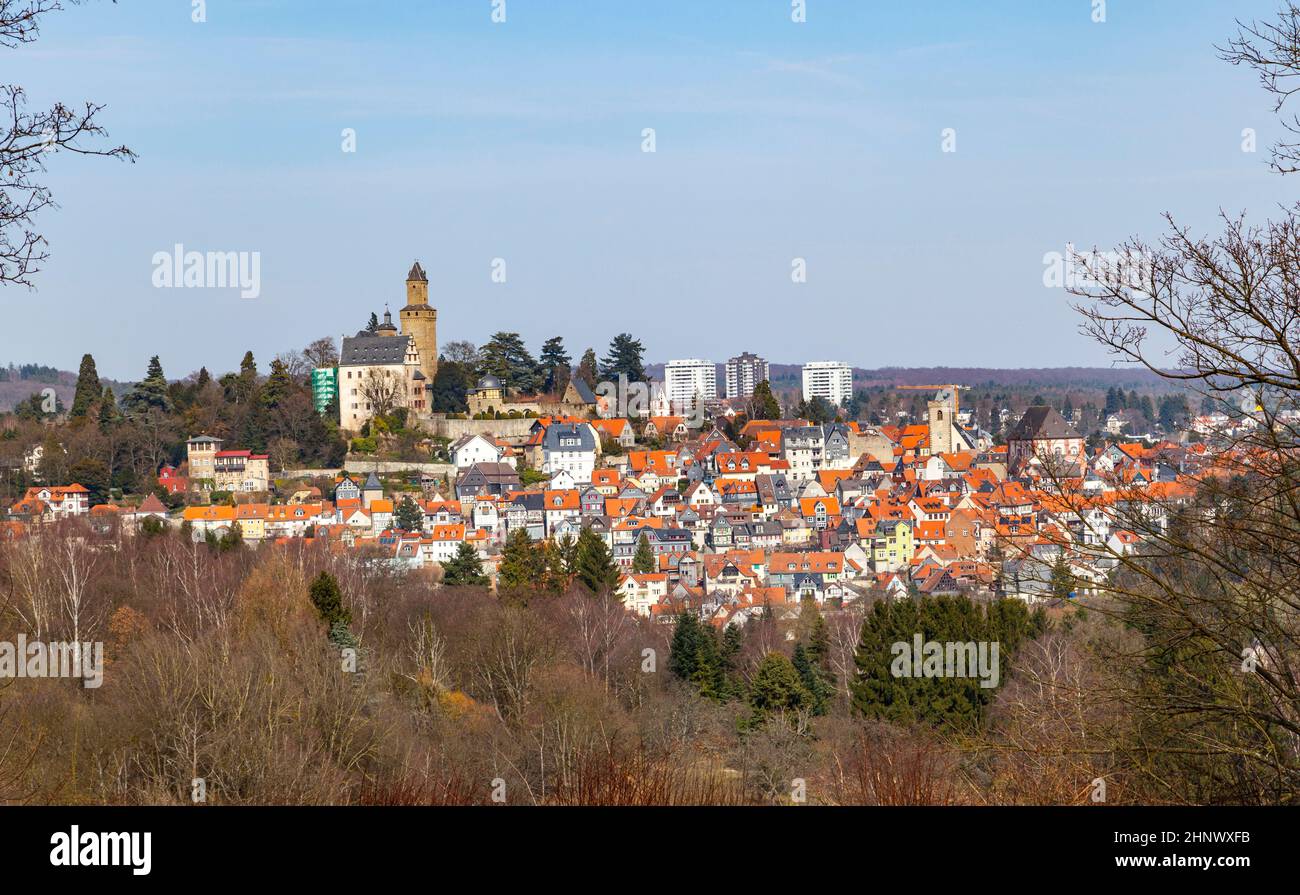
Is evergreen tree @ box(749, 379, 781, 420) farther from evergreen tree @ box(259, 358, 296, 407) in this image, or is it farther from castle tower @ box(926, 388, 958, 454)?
evergreen tree @ box(259, 358, 296, 407)

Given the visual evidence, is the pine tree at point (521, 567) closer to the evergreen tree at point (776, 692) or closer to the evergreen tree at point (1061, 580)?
the evergreen tree at point (776, 692)

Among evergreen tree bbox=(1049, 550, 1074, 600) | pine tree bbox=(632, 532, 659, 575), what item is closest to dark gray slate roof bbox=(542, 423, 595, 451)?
pine tree bbox=(632, 532, 659, 575)

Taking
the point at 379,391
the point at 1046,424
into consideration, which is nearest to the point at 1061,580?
the point at 379,391

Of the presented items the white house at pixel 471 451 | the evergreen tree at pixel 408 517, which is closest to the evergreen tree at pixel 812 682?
the evergreen tree at pixel 408 517

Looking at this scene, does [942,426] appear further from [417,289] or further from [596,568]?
[596,568]

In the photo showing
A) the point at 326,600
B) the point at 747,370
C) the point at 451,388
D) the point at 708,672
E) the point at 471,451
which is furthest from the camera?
the point at 747,370

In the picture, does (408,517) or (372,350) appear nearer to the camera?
(408,517)
